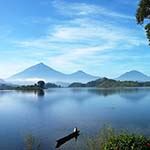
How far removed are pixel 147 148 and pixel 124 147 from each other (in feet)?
4.02

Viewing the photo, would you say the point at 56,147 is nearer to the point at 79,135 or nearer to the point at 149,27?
the point at 79,135

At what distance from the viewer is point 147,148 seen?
1577 cm

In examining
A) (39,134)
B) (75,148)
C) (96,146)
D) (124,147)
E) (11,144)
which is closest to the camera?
(124,147)

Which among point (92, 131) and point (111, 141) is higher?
point (111, 141)

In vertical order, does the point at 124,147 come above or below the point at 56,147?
above

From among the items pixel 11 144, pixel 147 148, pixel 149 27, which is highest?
pixel 149 27

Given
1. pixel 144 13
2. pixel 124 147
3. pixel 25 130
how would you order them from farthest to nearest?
pixel 25 130 < pixel 144 13 < pixel 124 147

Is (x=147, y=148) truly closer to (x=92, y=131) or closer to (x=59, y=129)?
(x=92, y=131)

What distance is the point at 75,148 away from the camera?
28859mm

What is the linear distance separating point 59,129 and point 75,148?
43.6 feet

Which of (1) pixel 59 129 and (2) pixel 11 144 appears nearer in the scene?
(2) pixel 11 144

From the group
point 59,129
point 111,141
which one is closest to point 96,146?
point 111,141

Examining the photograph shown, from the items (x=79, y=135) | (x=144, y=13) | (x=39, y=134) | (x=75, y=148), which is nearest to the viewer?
(x=144, y=13)

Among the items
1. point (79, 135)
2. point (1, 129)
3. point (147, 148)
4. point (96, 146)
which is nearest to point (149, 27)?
point (96, 146)
